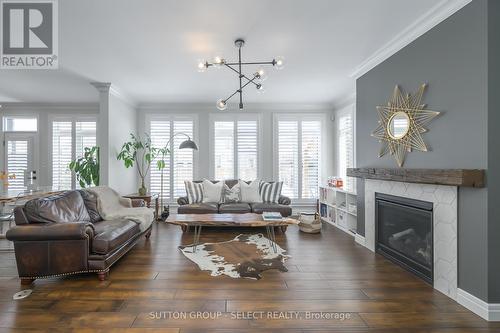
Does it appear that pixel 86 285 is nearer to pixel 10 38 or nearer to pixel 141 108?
pixel 10 38

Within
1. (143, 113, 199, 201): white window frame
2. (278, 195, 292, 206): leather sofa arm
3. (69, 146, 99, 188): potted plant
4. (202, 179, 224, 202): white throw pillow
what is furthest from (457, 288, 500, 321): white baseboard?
(69, 146, 99, 188): potted plant

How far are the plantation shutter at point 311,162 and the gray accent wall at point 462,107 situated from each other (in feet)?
11.2

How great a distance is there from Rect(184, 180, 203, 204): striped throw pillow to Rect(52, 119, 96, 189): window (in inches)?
108

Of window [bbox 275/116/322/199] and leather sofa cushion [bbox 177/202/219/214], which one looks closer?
leather sofa cushion [bbox 177/202/219/214]

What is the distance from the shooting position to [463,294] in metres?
2.40

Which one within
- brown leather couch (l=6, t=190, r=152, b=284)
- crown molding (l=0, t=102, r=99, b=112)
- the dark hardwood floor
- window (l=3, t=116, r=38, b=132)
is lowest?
the dark hardwood floor

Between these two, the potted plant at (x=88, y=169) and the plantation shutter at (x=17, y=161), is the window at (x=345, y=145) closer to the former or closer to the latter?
the potted plant at (x=88, y=169)

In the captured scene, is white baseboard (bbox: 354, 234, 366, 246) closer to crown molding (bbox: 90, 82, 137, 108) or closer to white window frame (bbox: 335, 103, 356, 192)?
white window frame (bbox: 335, 103, 356, 192)

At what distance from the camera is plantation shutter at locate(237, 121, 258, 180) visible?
6.57m

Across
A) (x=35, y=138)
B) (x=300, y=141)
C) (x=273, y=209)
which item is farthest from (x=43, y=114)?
(x=300, y=141)

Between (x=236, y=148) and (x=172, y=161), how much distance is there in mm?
1639

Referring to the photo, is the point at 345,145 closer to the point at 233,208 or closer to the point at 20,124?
the point at 233,208

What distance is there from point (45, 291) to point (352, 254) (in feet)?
→ 12.3

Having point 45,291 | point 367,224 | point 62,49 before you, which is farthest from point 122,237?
point 367,224
